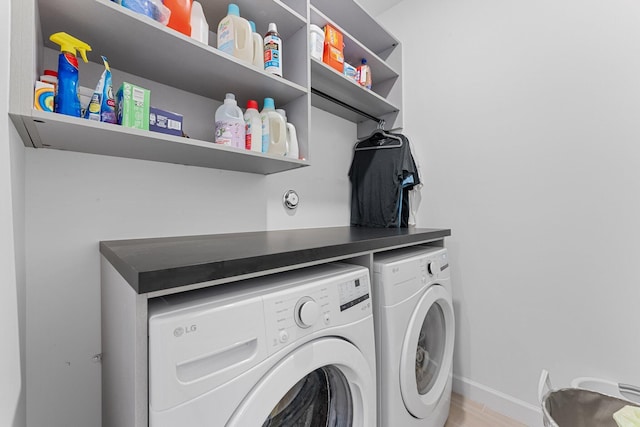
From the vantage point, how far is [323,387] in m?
0.88

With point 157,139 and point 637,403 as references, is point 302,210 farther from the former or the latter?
point 637,403

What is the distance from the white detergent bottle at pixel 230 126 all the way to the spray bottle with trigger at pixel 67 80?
0.43 m

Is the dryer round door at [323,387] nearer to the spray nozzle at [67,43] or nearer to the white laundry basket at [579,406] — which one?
the white laundry basket at [579,406]

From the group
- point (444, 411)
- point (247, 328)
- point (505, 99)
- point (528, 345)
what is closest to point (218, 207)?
point (247, 328)

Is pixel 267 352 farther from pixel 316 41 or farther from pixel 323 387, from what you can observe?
pixel 316 41

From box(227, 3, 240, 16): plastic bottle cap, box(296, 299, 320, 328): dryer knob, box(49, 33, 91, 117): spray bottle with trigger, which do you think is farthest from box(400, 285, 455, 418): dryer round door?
box(227, 3, 240, 16): plastic bottle cap

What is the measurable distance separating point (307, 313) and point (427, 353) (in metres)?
1.08

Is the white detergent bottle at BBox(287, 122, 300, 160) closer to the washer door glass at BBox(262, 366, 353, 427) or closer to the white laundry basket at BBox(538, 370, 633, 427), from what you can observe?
the washer door glass at BBox(262, 366, 353, 427)

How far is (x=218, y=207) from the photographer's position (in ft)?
4.25

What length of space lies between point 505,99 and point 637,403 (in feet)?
5.02

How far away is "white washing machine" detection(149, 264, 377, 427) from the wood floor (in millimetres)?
1000

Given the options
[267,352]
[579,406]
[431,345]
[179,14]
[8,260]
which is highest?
[179,14]

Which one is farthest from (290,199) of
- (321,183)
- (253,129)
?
(253,129)

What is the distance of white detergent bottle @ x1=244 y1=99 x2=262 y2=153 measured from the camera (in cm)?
114
